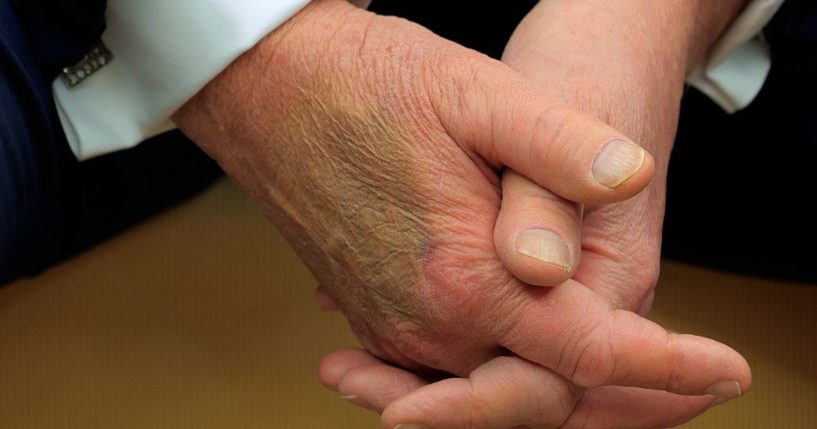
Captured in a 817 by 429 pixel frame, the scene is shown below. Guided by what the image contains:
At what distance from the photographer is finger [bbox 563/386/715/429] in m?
0.66

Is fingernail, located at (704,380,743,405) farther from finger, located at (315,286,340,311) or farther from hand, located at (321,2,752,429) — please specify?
finger, located at (315,286,340,311)

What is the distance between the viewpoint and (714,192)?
3.13 feet

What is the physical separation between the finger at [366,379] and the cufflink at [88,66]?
0.33 meters

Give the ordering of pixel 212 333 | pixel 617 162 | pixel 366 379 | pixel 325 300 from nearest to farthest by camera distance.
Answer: pixel 617 162 → pixel 366 379 → pixel 325 300 → pixel 212 333

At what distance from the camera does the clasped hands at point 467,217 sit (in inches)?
23.5

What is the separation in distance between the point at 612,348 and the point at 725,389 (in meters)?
0.09

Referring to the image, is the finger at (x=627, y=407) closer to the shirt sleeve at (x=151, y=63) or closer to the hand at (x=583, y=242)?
the hand at (x=583, y=242)

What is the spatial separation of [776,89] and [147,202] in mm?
705

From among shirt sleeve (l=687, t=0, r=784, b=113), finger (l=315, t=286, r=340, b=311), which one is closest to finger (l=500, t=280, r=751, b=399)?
finger (l=315, t=286, r=340, b=311)

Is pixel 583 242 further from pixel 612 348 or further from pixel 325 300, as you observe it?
pixel 325 300

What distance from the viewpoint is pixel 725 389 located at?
0.61 m

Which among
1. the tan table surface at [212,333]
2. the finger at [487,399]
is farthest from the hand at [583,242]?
the tan table surface at [212,333]

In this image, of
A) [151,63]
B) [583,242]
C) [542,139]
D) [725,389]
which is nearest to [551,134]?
[542,139]

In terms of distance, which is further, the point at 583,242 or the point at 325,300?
the point at 325,300
